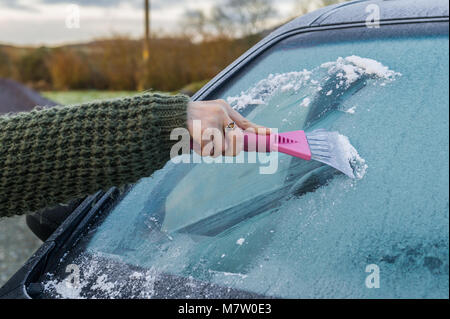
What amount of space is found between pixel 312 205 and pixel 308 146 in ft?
0.55

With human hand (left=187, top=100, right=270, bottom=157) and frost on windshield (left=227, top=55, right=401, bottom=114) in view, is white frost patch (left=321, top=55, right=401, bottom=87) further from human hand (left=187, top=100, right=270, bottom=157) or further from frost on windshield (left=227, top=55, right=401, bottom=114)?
human hand (left=187, top=100, right=270, bottom=157)

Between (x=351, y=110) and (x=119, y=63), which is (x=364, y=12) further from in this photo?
(x=119, y=63)

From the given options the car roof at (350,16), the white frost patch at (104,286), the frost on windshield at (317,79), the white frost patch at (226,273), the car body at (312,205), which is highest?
the car roof at (350,16)

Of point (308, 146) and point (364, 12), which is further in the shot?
point (364, 12)

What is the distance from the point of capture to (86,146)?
1132mm

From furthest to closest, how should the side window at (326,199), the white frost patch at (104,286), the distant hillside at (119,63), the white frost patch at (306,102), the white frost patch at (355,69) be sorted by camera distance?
the distant hillside at (119,63), the white frost patch at (306,102), the white frost patch at (355,69), the white frost patch at (104,286), the side window at (326,199)

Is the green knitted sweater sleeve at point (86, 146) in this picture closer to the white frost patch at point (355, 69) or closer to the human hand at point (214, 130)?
the human hand at point (214, 130)

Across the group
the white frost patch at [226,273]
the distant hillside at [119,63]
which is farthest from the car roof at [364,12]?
the distant hillside at [119,63]

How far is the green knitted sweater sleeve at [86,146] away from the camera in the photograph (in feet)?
3.68

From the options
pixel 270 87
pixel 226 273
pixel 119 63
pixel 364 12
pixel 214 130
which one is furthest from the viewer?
pixel 119 63

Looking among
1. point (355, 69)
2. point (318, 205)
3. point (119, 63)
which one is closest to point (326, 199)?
point (318, 205)

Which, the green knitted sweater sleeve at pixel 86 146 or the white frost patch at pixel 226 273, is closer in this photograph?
the white frost patch at pixel 226 273

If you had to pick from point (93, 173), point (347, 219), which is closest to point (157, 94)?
point (93, 173)

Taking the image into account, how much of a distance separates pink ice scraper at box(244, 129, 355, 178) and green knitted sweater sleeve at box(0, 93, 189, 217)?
203 millimetres
